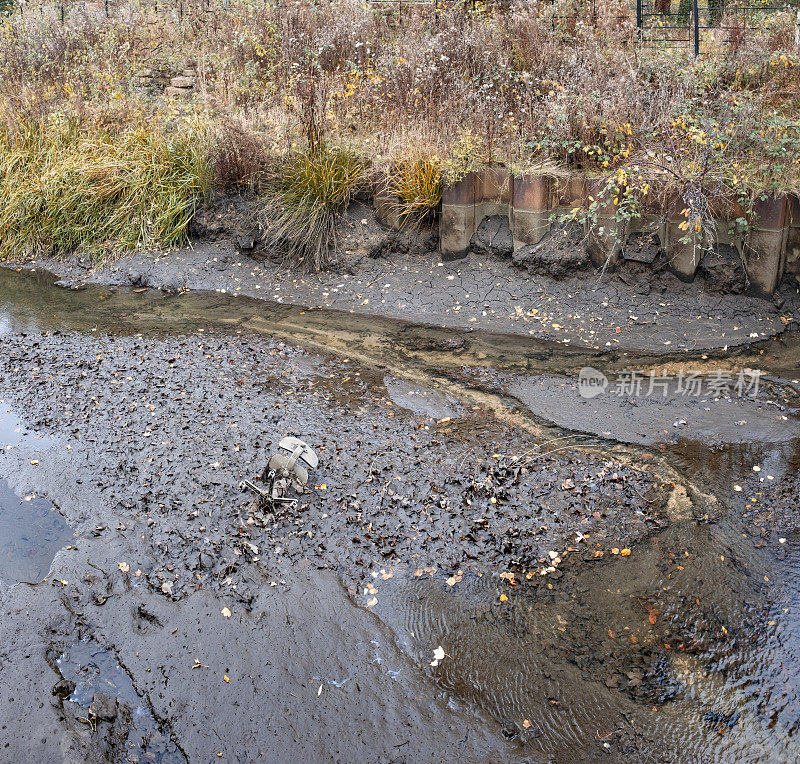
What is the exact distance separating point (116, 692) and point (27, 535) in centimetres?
134

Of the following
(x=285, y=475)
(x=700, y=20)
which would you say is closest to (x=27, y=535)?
(x=285, y=475)

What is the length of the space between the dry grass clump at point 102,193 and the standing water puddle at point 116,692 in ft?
19.1

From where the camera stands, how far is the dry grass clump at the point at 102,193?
7898 mm

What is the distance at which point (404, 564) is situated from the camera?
349 centimetres

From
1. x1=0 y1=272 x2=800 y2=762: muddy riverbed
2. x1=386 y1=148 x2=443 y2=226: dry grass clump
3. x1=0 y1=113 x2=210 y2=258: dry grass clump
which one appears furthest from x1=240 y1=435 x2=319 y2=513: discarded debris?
x1=0 y1=113 x2=210 y2=258: dry grass clump

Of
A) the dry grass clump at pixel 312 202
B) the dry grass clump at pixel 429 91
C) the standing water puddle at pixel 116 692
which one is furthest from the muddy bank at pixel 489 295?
the standing water puddle at pixel 116 692

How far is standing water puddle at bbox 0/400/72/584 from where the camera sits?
3484 mm

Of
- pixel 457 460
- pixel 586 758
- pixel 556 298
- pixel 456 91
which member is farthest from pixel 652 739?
pixel 456 91

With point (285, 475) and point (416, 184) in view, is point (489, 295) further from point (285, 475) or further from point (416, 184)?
point (285, 475)

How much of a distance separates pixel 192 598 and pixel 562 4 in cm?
893

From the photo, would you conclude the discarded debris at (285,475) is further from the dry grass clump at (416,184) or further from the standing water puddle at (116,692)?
the dry grass clump at (416,184)

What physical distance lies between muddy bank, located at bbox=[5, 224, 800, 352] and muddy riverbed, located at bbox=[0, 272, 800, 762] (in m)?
0.41

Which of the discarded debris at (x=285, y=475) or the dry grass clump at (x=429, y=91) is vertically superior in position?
the dry grass clump at (x=429, y=91)

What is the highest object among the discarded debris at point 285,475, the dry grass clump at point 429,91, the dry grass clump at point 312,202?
the dry grass clump at point 429,91
